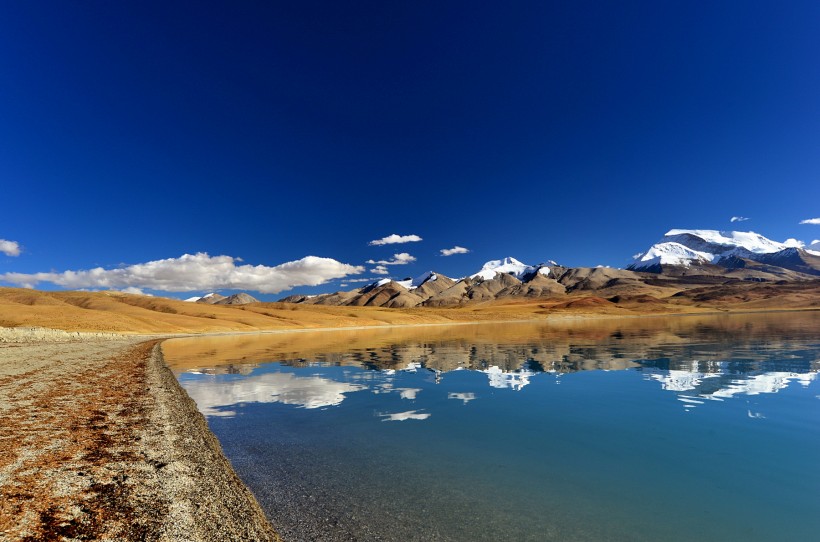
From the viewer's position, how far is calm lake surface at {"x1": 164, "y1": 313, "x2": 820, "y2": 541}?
299 inches

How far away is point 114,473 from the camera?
914 cm

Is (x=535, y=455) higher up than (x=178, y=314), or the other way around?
(x=178, y=314)

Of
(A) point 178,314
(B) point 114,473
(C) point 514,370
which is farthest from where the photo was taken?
(A) point 178,314

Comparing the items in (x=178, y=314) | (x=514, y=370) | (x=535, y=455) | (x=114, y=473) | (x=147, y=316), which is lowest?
(x=535, y=455)

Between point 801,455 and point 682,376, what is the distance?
12.6 m

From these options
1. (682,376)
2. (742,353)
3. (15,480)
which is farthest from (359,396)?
(742,353)

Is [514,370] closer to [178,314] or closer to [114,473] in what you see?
[114,473]

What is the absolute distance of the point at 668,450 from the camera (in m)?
11.2

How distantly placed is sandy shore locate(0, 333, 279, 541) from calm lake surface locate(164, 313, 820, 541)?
35.1 inches

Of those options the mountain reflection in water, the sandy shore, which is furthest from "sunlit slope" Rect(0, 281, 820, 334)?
the sandy shore

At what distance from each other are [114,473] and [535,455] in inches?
410

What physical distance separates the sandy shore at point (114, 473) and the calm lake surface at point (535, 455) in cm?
89

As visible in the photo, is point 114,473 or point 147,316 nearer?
point 114,473

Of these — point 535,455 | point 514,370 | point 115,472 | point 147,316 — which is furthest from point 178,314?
point 535,455
